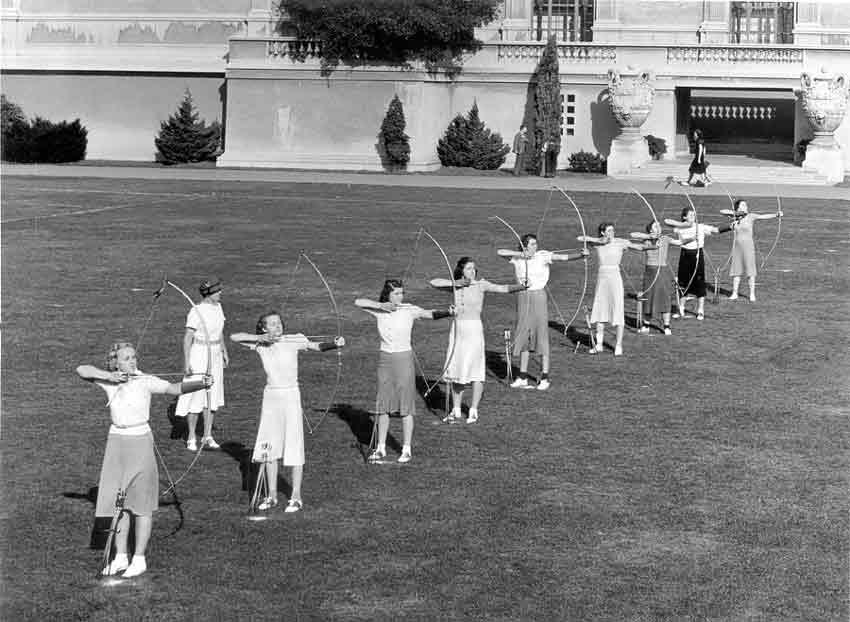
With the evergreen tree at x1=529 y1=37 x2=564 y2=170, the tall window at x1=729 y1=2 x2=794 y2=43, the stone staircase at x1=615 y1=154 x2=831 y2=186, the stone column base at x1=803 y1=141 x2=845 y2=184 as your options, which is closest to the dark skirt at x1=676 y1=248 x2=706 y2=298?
the stone staircase at x1=615 y1=154 x2=831 y2=186

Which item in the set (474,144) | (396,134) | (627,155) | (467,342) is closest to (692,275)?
(467,342)

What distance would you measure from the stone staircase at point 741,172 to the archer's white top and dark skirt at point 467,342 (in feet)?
103

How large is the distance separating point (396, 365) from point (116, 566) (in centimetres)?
400

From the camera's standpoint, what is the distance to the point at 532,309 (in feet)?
61.9

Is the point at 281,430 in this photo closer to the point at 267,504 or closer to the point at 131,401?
the point at 267,504

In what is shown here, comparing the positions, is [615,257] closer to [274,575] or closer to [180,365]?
[180,365]

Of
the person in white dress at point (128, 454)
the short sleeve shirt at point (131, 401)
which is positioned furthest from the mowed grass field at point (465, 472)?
the short sleeve shirt at point (131, 401)

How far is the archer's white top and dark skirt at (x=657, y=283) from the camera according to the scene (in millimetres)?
23203

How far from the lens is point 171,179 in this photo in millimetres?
48750

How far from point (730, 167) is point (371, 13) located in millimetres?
12716

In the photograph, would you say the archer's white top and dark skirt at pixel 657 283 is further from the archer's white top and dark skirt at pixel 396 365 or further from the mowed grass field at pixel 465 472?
the archer's white top and dark skirt at pixel 396 365

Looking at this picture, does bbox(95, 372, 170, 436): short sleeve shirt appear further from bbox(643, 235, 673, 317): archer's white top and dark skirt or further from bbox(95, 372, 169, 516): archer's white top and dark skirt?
bbox(643, 235, 673, 317): archer's white top and dark skirt

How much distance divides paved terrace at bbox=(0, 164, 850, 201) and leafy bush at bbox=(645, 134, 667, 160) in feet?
7.43

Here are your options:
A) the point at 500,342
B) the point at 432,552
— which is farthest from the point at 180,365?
the point at 432,552
